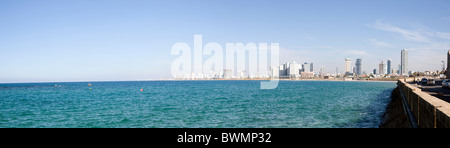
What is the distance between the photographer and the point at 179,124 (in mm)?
22984
